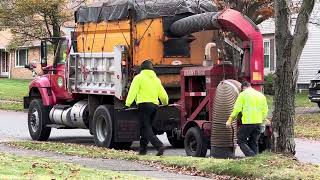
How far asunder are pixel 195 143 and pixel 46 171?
4.42m

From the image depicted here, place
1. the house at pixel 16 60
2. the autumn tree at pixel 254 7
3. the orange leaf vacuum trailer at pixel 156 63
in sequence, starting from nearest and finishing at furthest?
the orange leaf vacuum trailer at pixel 156 63 < the autumn tree at pixel 254 7 < the house at pixel 16 60

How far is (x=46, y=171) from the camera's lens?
10.8m

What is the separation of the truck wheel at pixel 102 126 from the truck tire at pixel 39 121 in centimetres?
264

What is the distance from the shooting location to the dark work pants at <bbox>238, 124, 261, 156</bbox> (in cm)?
1339

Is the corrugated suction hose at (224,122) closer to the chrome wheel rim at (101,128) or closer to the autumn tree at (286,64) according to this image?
the autumn tree at (286,64)

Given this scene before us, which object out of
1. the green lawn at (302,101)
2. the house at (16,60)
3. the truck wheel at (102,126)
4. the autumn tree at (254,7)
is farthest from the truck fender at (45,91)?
the house at (16,60)

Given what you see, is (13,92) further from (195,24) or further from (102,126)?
(195,24)

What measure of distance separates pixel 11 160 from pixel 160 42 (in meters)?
5.29

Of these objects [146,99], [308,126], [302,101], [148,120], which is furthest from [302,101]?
[146,99]

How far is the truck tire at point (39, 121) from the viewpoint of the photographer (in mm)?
19094

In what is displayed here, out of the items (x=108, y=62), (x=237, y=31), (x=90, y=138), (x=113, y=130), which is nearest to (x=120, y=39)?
(x=108, y=62)

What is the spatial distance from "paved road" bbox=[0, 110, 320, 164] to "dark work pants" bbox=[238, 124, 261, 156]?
4.60 ft

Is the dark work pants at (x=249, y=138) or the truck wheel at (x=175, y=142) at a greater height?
the dark work pants at (x=249, y=138)

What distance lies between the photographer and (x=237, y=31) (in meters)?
14.3
